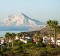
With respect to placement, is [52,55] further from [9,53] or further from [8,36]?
[8,36]

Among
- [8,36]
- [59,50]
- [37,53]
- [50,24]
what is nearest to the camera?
[37,53]

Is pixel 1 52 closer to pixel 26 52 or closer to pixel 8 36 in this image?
pixel 26 52

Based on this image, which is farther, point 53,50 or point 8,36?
point 8,36

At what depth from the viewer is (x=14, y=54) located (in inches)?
1511

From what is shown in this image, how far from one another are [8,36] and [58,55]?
2141 centimetres

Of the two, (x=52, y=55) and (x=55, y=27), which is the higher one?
(x=55, y=27)

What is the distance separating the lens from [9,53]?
124 feet

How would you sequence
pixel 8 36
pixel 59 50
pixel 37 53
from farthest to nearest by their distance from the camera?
pixel 8 36, pixel 59 50, pixel 37 53

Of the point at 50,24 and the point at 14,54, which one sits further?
the point at 50,24

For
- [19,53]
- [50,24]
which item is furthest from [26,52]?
[50,24]

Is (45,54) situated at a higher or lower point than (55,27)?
lower

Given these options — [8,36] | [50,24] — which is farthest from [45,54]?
[8,36]

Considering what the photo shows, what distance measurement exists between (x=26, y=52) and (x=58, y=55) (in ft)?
13.6

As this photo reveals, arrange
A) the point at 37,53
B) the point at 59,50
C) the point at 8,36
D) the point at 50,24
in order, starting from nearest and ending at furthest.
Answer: the point at 37,53, the point at 59,50, the point at 50,24, the point at 8,36
